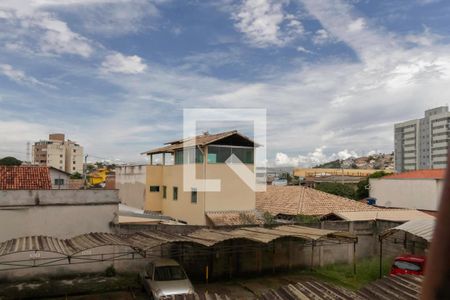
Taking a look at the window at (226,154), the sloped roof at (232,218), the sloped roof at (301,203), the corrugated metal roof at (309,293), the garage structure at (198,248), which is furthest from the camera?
the sloped roof at (301,203)

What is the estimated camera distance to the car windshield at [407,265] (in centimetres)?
1424

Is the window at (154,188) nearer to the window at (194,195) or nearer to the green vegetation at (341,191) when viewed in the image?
the window at (194,195)

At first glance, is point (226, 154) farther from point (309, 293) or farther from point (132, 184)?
point (309, 293)

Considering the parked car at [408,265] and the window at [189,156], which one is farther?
the window at [189,156]

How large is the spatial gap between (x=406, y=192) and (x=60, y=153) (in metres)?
81.6

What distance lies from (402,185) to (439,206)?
105 ft

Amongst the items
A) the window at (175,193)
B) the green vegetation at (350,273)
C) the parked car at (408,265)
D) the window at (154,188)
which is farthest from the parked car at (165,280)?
the window at (154,188)

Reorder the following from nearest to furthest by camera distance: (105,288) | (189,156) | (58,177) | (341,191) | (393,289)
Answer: (393,289) < (105,288) < (189,156) < (58,177) < (341,191)

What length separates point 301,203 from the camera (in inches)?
1025

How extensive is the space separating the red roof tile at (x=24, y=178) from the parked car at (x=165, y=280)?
11.0 meters

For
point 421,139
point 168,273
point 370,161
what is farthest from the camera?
point 370,161

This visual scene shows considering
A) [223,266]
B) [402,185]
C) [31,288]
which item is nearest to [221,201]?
[223,266]

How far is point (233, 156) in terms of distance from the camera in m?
24.1

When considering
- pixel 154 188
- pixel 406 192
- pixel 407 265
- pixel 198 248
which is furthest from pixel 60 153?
pixel 407 265
